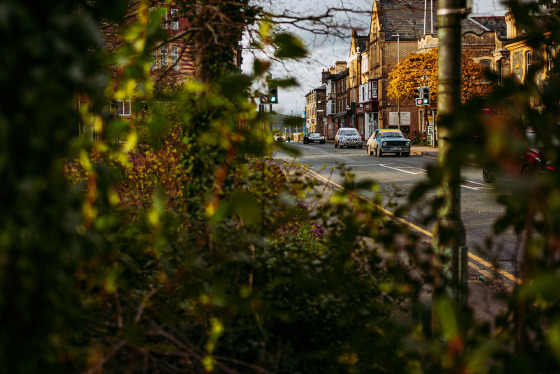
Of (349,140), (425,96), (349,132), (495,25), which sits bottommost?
(349,140)

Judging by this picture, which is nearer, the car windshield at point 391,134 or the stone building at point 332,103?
the car windshield at point 391,134

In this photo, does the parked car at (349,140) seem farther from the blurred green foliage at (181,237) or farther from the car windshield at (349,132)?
the blurred green foliage at (181,237)

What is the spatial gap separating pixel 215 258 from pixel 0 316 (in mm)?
1713

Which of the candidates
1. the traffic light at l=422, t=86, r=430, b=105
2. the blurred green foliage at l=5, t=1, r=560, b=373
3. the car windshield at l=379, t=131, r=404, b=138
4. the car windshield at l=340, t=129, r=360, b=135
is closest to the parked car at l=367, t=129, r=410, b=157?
→ the car windshield at l=379, t=131, r=404, b=138

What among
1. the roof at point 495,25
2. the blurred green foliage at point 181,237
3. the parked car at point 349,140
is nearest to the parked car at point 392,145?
the parked car at point 349,140

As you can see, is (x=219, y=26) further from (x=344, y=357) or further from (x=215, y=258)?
(x=344, y=357)

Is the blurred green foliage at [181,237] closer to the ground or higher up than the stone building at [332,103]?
closer to the ground

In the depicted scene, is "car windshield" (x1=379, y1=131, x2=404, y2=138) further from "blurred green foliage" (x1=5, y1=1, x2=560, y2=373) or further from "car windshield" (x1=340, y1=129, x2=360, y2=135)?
"blurred green foliage" (x1=5, y1=1, x2=560, y2=373)

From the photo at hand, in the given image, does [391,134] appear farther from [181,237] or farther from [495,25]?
[181,237]

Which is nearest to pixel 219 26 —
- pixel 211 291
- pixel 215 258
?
pixel 215 258

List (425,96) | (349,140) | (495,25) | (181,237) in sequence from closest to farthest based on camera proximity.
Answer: (181,237), (425,96), (349,140), (495,25)

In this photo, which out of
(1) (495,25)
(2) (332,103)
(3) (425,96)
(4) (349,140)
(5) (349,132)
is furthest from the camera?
(2) (332,103)

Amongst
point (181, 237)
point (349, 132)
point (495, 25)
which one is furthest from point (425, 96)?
point (181, 237)

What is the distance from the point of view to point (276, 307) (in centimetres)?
343
